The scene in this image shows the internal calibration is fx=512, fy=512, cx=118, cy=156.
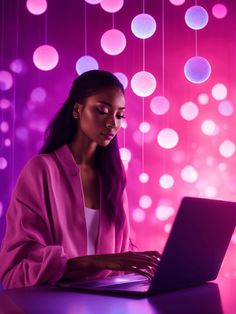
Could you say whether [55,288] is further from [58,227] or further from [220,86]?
[220,86]

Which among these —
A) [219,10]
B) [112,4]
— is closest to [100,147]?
[112,4]

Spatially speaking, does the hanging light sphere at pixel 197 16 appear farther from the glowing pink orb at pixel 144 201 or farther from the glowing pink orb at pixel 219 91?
the glowing pink orb at pixel 144 201

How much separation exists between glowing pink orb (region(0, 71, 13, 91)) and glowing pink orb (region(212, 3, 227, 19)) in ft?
4.29

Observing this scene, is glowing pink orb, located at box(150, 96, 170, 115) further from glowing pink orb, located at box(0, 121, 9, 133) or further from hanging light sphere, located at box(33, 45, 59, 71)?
glowing pink orb, located at box(0, 121, 9, 133)

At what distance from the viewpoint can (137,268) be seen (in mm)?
1218

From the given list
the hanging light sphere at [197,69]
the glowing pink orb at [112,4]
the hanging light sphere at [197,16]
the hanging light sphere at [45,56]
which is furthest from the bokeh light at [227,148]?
the hanging light sphere at [45,56]

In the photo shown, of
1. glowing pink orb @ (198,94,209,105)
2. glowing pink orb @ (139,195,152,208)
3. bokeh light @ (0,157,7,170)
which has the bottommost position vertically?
glowing pink orb @ (139,195,152,208)

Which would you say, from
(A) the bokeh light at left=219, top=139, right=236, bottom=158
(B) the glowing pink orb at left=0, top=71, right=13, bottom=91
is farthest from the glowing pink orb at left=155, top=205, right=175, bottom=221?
(B) the glowing pink orb at left=0, top=71, right=13, bottom=91

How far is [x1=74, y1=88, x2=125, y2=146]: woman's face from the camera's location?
1808mm

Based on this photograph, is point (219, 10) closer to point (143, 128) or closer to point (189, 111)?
point (189, 111)

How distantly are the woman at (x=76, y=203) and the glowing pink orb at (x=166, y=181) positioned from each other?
100 centimetres

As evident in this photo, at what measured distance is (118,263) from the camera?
1248 mm

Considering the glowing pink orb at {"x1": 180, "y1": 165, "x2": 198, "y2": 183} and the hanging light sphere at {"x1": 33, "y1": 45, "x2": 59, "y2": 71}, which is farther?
the glowing pink orb at {"x1": 180, "y1": 165, "x2": 198, "y2": 183}

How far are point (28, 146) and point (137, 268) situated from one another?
1.85 metres
